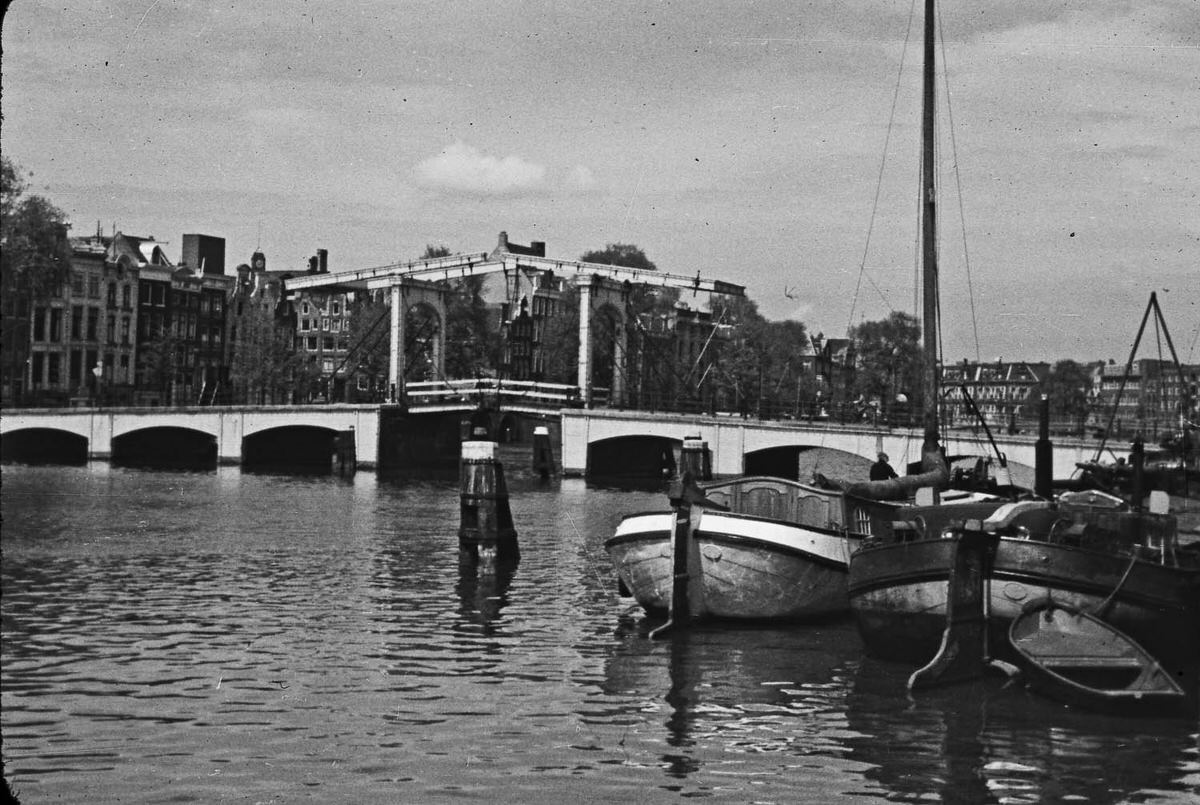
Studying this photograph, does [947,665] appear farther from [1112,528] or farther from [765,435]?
[765,435]

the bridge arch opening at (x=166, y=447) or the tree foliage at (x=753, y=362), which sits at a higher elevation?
the tree foliage at (x=753, y=362)

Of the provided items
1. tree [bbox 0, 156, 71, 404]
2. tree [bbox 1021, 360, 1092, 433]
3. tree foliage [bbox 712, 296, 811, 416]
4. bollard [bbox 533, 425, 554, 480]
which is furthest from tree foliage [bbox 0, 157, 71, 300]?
tree [bbox 1021, 360, 1092, 433]

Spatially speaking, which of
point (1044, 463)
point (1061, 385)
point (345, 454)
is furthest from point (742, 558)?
point (1061, 385)

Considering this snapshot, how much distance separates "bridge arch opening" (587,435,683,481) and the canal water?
3559 centimetres

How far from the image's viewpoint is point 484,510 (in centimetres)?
2636

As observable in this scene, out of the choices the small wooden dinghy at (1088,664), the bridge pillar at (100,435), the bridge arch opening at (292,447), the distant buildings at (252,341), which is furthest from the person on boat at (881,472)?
the bridge pillar at (100,435)

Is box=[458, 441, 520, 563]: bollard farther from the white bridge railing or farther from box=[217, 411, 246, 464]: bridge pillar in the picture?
box=[217, 411, 246, 464]: bridge pillar

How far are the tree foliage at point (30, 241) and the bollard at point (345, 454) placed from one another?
13.3m

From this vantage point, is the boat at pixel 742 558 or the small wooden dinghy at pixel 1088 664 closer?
the small wooden dinghy at pixel 1088 664

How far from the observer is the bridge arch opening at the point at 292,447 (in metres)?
67.8

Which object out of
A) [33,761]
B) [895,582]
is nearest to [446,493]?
[895,582]

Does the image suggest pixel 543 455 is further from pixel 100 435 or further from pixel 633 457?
pixel 100 435

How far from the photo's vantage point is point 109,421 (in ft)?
223

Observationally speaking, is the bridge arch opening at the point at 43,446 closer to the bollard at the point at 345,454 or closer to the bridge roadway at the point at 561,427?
the bridge roadway at the point at 561,427
